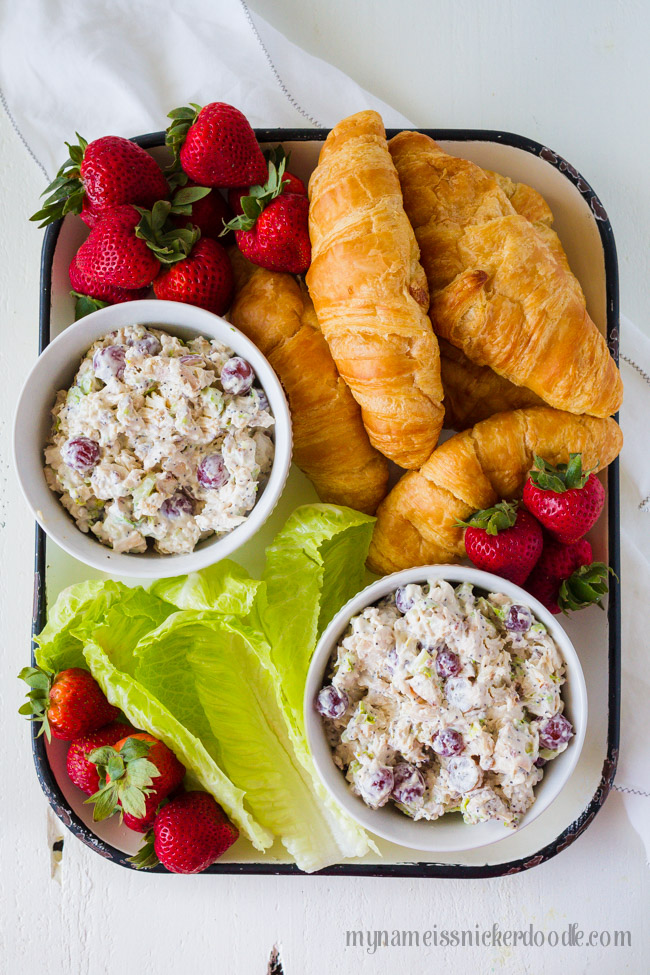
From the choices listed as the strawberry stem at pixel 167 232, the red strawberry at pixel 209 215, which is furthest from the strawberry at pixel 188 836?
the red strawberry at pixel 209 215

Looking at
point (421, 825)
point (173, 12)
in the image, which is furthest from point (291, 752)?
point (173, 12)

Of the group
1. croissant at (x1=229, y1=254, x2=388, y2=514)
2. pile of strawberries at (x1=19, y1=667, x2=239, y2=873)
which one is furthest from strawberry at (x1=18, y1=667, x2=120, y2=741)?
croissant at (x1=229, y1=254, x2=388, y2=514)

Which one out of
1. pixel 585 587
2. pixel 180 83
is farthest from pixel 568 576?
pixel 180 83

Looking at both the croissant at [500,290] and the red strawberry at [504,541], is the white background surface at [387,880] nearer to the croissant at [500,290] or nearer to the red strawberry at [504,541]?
the croissant at [500,290]

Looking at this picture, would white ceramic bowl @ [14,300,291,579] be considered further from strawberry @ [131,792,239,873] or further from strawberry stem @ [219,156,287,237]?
strawberry @ [131,792,239,873]

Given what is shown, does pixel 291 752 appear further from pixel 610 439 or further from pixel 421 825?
pixel 610 439
